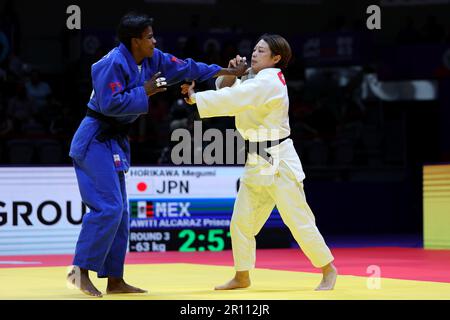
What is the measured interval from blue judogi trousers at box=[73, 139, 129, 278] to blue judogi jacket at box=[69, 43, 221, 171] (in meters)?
0.06

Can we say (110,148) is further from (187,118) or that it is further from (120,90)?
(187,118)

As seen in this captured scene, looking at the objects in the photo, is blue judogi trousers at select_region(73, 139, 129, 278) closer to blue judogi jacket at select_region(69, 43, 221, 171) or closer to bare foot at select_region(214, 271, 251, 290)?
blue judogi jacket at select_region(69, 43, 221, 171)

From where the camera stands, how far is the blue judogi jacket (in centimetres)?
527

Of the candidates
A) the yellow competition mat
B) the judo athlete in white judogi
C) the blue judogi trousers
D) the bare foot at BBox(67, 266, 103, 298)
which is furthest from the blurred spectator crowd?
the bare foot at BBox(67, 266, 103, 298)

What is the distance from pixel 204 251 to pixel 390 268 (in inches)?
144

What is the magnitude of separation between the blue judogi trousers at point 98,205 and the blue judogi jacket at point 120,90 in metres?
0.06

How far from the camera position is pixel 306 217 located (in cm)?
575

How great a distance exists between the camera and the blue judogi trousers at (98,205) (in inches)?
210

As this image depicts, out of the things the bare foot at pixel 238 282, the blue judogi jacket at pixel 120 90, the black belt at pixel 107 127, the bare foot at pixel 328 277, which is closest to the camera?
the blue judogi jacket at pixel 120 90

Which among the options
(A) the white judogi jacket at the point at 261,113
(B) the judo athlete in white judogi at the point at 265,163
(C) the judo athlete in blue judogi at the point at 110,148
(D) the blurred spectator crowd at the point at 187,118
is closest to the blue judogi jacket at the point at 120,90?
(C) the judo athlete in blue judogi at the point at 110,148

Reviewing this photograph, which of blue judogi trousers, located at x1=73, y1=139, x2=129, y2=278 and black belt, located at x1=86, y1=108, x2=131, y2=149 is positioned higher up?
black belt, located at x1=86, y1=108, x2=131, y2=149

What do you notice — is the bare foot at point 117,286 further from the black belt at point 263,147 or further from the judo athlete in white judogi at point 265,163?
the black belt at point 263,147

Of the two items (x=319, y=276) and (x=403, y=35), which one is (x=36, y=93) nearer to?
(x=403, y=35)

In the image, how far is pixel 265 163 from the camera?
5.79m
